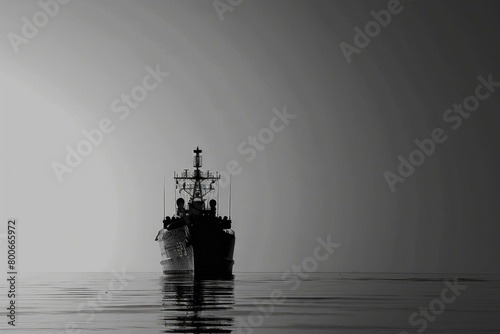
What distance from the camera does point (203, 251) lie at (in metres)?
120

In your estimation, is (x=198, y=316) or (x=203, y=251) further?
(x=203, y=251)

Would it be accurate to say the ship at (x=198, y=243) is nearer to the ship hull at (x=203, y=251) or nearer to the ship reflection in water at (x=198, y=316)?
the ship hull at (x=203, y=251)

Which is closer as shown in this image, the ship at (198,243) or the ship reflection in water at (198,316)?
the ship reflection in water at (198,316)

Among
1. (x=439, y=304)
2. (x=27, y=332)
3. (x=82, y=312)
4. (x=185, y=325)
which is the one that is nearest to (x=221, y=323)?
(x=185, y=325)

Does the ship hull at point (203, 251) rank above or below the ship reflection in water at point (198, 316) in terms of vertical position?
above

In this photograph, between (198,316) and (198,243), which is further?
(198,243)

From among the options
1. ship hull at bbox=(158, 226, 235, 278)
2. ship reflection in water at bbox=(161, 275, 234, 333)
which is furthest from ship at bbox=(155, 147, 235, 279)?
ship reflection in water at bbox=(161, 275, 234, 333)

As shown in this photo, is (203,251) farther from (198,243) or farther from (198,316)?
(198,316)

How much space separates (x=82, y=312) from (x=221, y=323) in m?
10.5

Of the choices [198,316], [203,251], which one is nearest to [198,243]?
[203,251]

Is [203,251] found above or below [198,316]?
above

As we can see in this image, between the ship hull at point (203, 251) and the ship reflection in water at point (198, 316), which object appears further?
the ship hull at point (203, 251)

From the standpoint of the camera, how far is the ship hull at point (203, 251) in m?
120

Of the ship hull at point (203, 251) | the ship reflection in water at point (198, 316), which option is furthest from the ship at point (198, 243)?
the ship reflection in water at point (198, 316)
